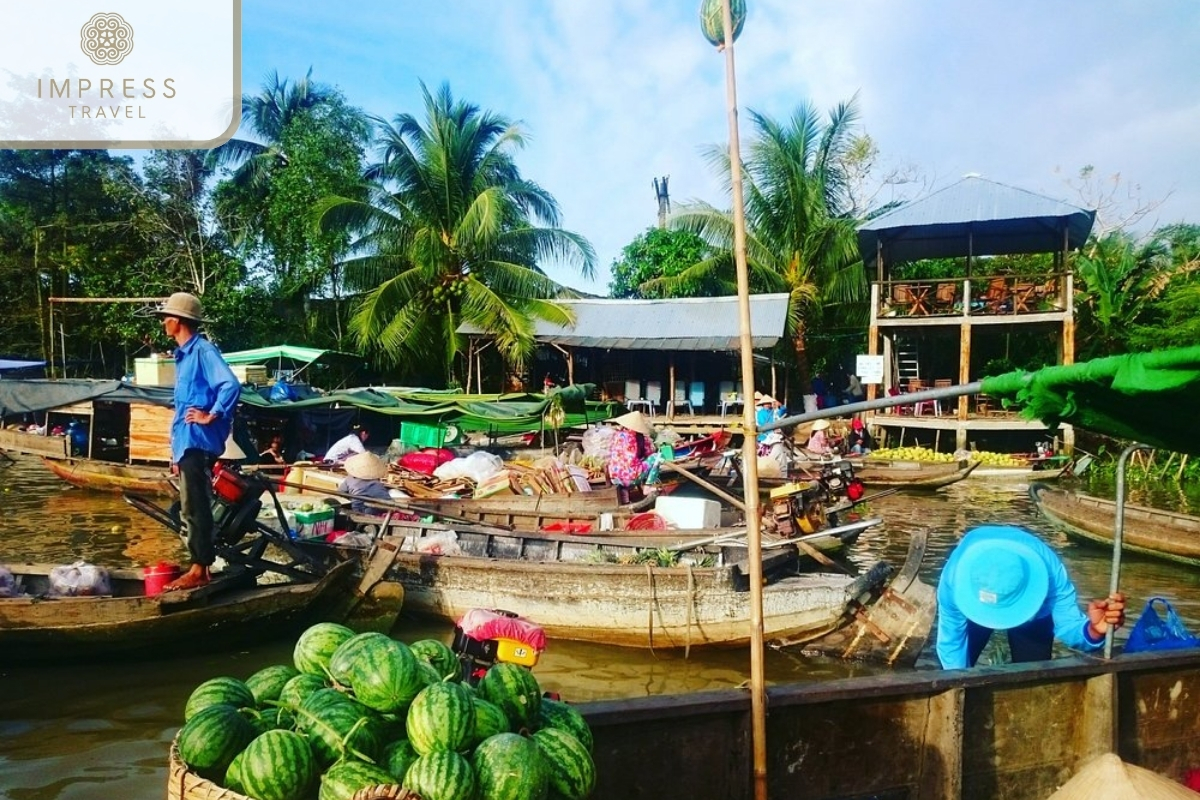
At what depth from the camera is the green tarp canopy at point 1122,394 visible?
234 cm

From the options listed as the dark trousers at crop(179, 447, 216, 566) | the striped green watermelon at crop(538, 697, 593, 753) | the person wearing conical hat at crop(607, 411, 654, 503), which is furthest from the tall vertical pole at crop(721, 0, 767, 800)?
the person wearing conical hat at crop(607, 411, 654, 503)

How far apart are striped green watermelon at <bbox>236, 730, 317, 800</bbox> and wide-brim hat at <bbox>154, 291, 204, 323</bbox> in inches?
156

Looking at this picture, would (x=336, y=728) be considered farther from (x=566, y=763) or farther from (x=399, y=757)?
(x=566, y=763)

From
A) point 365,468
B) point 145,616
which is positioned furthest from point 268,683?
point 365,468

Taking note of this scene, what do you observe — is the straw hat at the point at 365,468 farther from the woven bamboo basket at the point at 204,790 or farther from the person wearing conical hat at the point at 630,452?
the woven bamboo basket at the point at 204,790

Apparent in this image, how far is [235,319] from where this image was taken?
22.5 metres

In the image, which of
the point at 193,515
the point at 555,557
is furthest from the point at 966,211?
the point at 193,515

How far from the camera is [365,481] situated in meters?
11.3

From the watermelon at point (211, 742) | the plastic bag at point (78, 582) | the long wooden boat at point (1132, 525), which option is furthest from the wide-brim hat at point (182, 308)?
the long wooden boat at point (1132, 525)

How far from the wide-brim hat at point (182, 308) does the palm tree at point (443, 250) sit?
559 inches

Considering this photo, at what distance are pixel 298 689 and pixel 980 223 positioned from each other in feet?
61.2

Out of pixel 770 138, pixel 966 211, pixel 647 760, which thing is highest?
pixel 770 138

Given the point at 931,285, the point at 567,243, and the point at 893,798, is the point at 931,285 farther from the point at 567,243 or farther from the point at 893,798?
the point at 893,798

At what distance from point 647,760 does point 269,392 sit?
1396 centimetres
